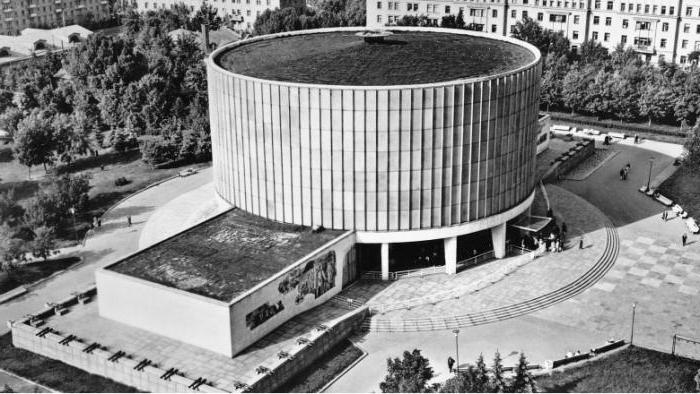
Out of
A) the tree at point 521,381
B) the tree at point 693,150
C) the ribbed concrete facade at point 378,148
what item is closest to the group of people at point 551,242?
the ribbed concrete facade at point 378,148

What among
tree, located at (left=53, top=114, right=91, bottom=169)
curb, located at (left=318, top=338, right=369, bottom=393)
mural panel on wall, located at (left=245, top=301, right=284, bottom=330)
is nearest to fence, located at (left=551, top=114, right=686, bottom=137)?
tree, located at (left=53, top=114, right=91, bottom=169)

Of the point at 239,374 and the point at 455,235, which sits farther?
the point at 455,235

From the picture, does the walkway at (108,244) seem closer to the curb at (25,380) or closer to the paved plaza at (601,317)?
the curb at (25,380)

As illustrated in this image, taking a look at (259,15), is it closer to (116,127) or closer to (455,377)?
(116,127)

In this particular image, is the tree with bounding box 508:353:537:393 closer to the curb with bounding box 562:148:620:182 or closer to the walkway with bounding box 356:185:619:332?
the walkway with bounding box 356:185:619:332

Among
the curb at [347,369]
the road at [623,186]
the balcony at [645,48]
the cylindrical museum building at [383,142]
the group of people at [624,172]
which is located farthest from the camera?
the balcony at [645,48]

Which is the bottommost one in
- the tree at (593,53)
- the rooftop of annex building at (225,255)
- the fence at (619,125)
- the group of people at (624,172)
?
the group of people at (624,172)

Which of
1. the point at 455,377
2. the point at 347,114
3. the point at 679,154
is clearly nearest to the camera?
the point at 455,377

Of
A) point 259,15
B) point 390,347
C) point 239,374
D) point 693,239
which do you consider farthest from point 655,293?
point 259,15
